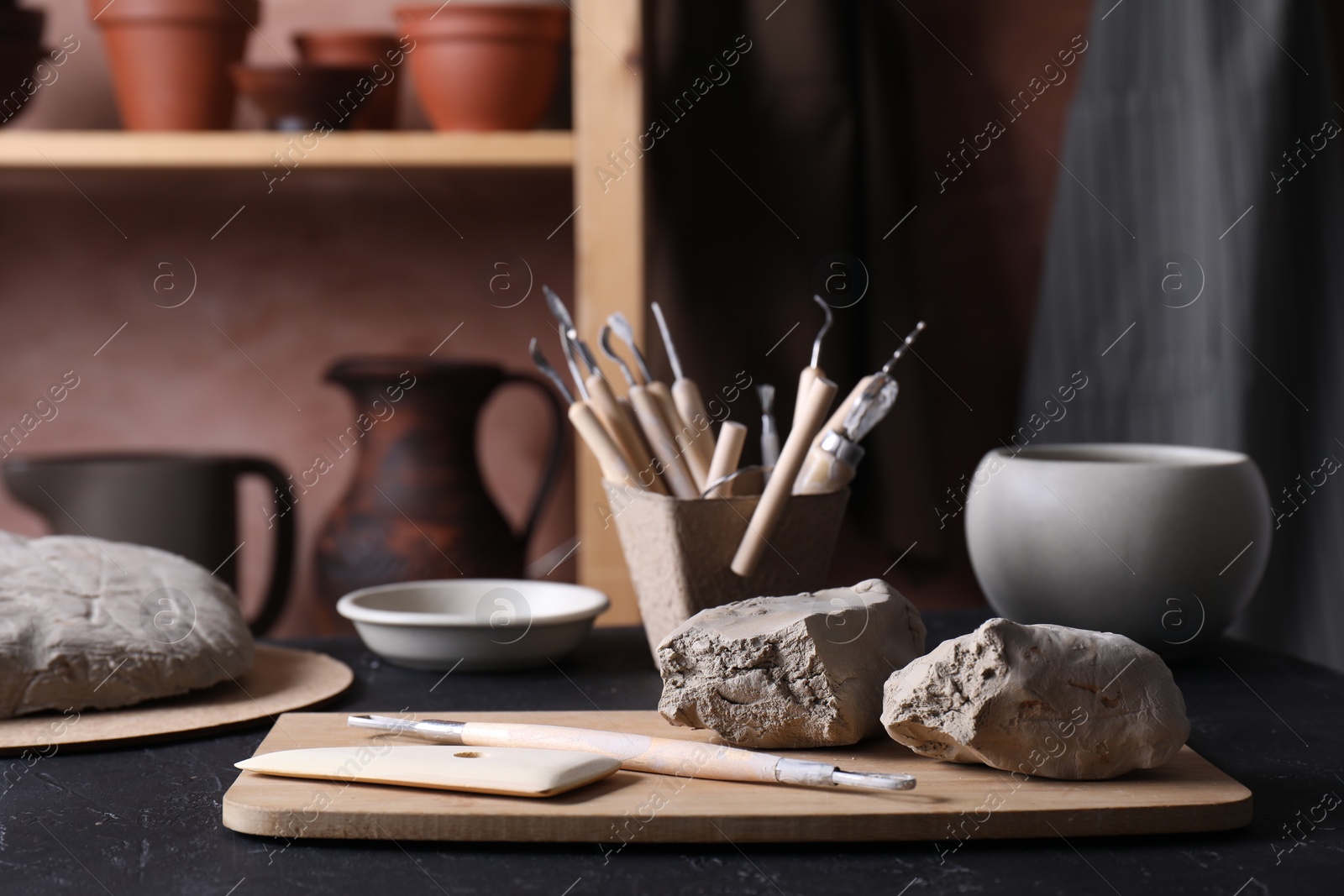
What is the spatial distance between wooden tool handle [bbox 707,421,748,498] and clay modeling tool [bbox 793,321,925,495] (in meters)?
0.04

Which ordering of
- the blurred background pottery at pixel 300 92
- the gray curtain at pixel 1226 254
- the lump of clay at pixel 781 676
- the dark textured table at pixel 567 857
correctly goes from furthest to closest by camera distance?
the blurred background pottery at pixel 300 92 < the gray curtain at pixel 1226 254 < the lump of clay at pixel 781 676 < the dark textured table at pixel 567 857

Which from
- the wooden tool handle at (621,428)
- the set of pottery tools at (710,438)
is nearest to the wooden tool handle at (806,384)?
the set of pottery tools at (710,438)

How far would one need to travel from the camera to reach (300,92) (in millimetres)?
1219

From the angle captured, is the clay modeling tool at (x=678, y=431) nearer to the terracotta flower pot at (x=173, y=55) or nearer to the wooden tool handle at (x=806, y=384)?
the wooden tool handle at (x=806, y=384)

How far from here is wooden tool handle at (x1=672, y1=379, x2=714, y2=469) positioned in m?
0.81

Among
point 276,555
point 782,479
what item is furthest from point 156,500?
point 782,479

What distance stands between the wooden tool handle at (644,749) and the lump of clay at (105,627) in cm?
21

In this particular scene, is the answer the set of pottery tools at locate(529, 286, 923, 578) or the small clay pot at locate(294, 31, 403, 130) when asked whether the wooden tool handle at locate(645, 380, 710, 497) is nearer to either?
the set of pottery tools at locate(529, 286, 923, 578)

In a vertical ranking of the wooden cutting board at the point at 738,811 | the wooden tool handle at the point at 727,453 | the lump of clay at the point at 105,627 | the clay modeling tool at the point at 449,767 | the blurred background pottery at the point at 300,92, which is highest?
the blurred background pottery at the point at 300,92

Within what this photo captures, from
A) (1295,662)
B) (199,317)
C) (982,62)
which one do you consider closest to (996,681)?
(1295,662)

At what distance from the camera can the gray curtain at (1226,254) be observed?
3.66ft

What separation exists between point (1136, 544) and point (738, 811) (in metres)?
0.39

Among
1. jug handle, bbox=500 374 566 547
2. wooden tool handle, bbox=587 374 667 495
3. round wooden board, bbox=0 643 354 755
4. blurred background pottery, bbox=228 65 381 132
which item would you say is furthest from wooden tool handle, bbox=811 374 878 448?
blurred background pottery, bbox=228 65 381 132

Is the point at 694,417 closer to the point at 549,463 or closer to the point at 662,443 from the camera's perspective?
the point at 662,443
